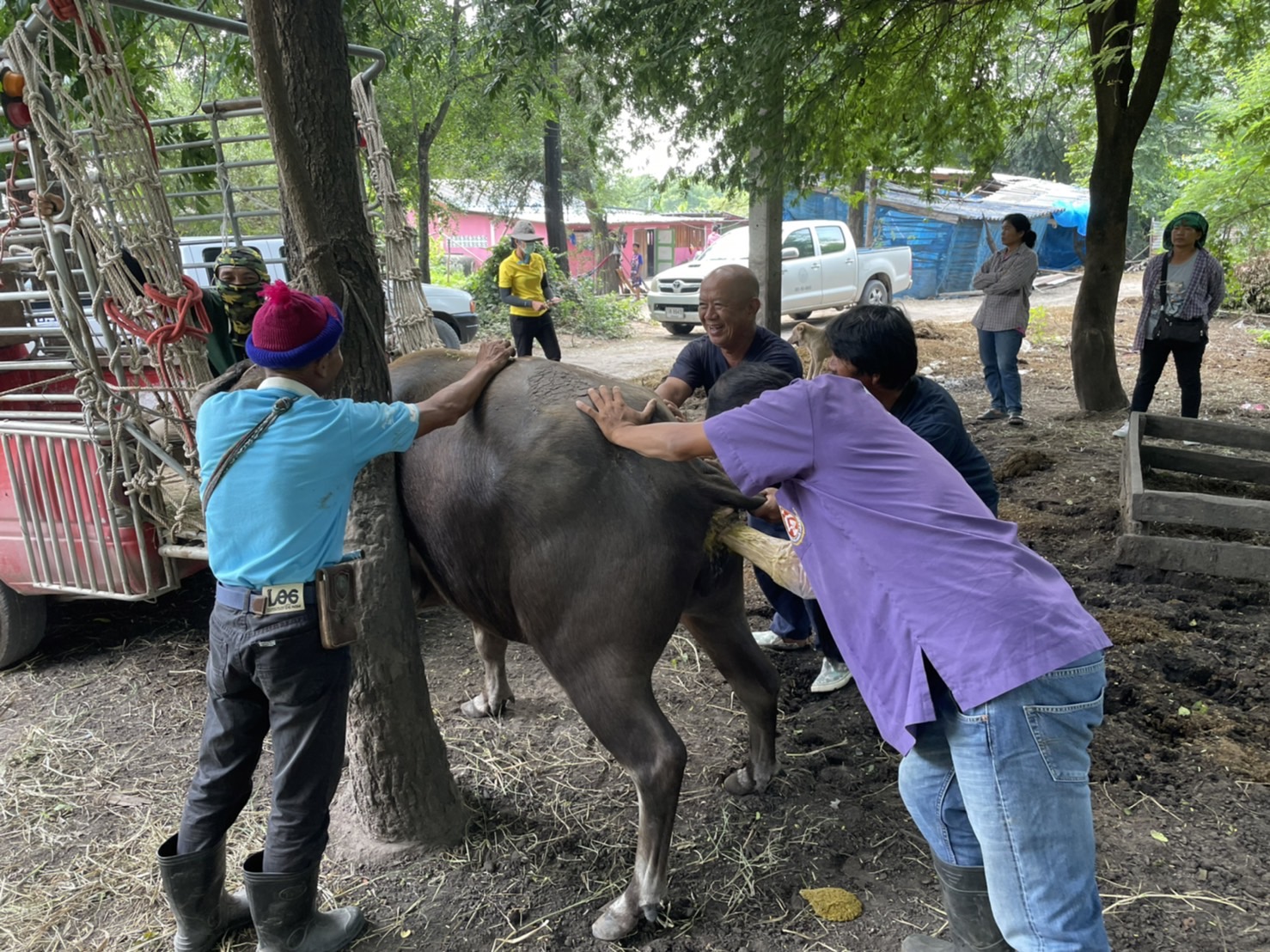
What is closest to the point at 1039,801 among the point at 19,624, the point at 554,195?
the point at 19,624

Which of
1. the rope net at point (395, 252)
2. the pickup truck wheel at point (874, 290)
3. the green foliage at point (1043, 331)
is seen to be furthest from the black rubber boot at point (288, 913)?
the pickup truck wheel at point (874, 290)

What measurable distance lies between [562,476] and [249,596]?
0.91m

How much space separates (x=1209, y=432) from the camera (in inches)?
224

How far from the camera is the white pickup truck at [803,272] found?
1473 centimetres

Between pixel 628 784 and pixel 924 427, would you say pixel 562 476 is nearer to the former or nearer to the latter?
pixel 924 427

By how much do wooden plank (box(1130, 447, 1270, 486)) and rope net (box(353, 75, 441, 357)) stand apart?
457 centimetres

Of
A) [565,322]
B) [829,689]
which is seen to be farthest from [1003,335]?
[565,322]

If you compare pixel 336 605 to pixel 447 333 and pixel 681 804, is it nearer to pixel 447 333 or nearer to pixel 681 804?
pixel 681 804

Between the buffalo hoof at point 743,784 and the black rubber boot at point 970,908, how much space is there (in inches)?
40.1

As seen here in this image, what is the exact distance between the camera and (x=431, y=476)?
2822 millimetres

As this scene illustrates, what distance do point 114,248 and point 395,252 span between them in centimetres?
160

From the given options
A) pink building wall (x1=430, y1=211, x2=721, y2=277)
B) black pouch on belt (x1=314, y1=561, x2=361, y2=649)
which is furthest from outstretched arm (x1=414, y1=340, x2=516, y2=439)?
pink building wall (x1=430, y1=211, x2=721, y2=277)

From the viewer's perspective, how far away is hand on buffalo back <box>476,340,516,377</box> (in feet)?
8.79

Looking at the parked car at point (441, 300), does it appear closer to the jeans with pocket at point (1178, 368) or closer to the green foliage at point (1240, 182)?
the jeans with pocket at point (1178, 368)
